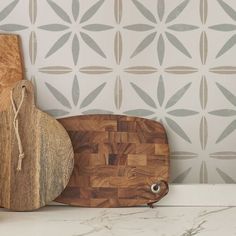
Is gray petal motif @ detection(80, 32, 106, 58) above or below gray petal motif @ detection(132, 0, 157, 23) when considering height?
below

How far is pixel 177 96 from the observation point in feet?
3.67

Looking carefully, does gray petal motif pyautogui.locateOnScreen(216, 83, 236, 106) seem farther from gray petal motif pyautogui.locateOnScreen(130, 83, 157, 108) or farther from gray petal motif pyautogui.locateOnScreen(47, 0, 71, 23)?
gray petal motif pyautogui.locateOnScreen(47, 0, 71, 23)

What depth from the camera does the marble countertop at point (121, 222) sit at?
885 millimetres

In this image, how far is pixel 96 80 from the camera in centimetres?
111

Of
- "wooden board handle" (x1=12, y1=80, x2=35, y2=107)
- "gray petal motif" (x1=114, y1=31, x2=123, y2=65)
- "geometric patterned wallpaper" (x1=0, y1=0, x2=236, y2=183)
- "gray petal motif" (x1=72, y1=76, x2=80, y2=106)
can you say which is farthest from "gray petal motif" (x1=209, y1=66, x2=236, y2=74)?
"wooden board handle" (x1=12, y1=80, x2=35, y2=107)

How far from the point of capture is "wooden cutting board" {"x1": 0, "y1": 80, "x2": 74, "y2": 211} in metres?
1.02

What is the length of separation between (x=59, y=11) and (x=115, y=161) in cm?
38

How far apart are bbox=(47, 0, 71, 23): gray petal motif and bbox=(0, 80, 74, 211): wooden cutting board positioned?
7.3 inches

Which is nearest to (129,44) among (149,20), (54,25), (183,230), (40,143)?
(149,20)

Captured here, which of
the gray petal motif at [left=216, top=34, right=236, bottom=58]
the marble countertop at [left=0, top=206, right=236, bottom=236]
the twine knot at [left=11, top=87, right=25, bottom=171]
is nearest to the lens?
the marble countertop at [left=0, top=206, right=236, bottom=236]

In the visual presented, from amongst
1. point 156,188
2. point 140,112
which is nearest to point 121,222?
point 156,188

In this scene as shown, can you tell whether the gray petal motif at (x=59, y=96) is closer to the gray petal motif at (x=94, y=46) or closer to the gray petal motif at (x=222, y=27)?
the gray petal motif at (x=94, y=46)

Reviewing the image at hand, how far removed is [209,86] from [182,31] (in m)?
0.15

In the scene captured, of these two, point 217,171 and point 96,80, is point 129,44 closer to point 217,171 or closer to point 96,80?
point 96,80
